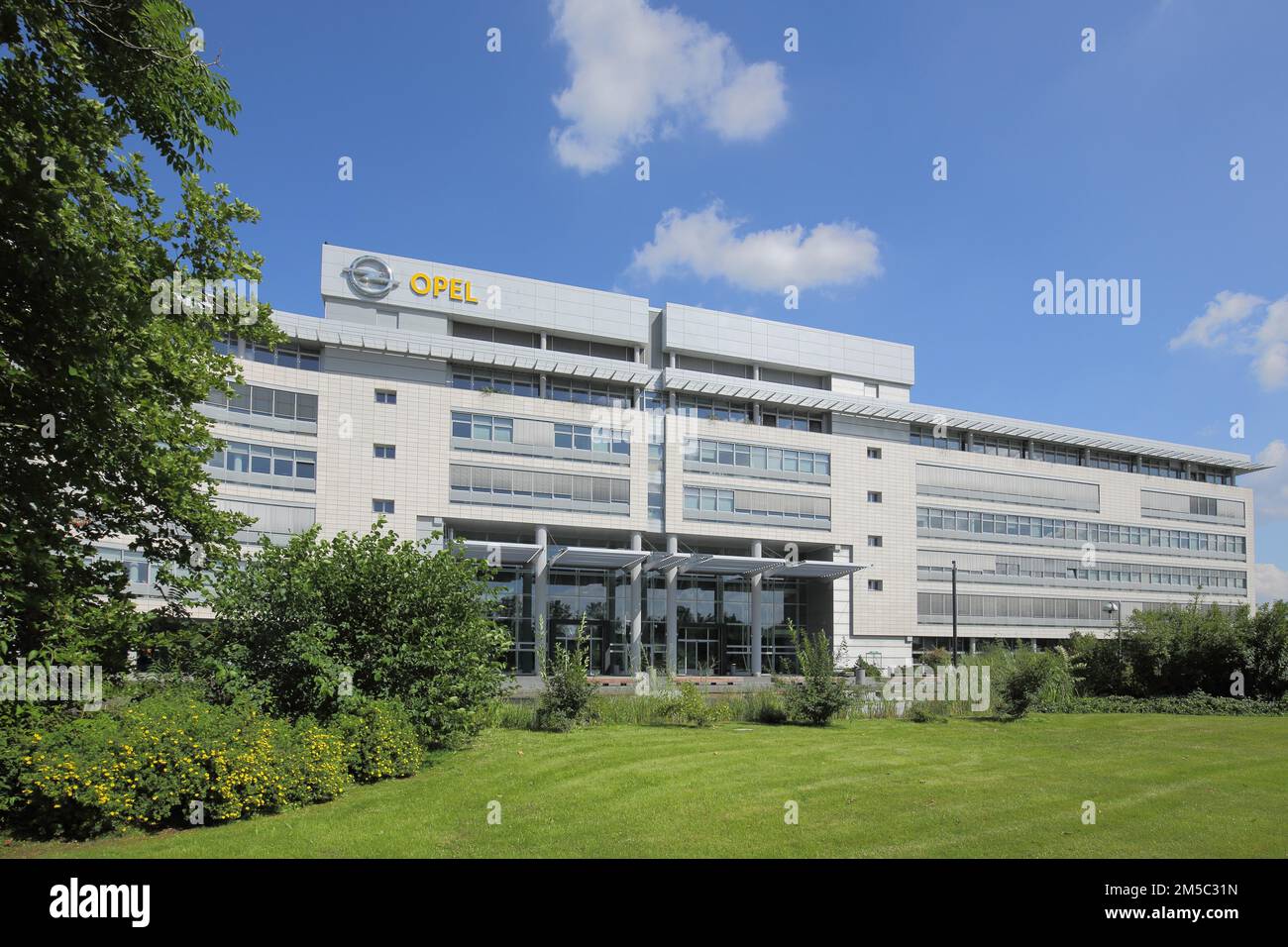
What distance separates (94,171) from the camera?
11672mm

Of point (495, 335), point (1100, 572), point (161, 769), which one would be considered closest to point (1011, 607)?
point (1100, 572)

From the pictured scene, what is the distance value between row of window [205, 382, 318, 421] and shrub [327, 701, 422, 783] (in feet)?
98.6

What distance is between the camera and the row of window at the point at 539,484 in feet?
149

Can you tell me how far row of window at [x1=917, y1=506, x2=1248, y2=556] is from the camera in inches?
2330

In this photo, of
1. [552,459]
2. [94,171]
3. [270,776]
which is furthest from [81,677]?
[552,459]

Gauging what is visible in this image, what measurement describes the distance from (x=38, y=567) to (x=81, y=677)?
196cm

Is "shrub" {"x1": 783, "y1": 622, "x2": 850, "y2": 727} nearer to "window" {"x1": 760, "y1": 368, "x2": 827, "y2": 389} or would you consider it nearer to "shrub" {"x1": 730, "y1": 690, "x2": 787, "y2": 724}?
"shrub" {"x1": 730, "y1": 690, "x2": 787, "y2": 724}

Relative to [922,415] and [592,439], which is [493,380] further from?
[922,415]

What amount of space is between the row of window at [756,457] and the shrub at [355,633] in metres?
34.3

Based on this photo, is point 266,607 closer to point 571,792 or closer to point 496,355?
point 571,792

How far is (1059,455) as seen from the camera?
66.6 m

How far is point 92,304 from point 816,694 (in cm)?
1866

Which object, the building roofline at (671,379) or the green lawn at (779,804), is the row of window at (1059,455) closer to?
the building roofline at (671,379)

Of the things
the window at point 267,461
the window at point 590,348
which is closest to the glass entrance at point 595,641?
the window at point 590,348
